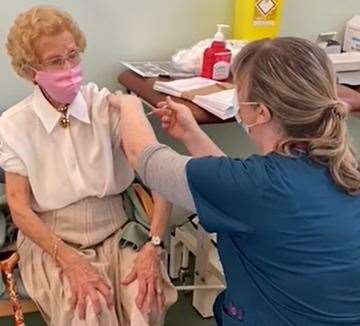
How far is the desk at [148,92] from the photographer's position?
1942 mm

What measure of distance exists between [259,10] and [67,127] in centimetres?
97

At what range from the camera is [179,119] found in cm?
175

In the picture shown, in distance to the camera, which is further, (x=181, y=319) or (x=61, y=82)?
(x=181, y=319)

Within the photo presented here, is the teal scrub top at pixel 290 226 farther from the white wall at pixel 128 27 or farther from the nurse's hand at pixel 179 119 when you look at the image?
the white wall at pixel 128 27

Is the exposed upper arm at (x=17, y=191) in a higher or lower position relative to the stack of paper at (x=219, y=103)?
lower

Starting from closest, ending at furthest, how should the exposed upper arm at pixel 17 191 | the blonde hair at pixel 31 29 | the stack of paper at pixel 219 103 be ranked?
the blonde hair at pixel 31 29
the exposed upper arm at pixel 17 191
the stack of paper at pixel 219 103

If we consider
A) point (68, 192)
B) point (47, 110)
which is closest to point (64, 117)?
point (47, 110)

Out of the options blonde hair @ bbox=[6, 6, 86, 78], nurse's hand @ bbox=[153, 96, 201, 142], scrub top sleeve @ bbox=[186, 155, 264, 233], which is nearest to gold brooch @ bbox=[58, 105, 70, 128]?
blonde hair @ bbox=[6, 6, 86, 78]

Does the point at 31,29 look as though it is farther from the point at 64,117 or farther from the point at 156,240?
the point at 156,240

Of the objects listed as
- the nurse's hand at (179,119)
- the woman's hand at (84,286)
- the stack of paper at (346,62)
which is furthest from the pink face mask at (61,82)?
the stack of paper at (346,62)

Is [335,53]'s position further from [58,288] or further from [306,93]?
[58,288]

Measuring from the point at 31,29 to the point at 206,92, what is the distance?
2.06 ft

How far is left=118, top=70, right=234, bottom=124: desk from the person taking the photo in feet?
6.37

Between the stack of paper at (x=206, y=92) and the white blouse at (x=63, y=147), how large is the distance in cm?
26
